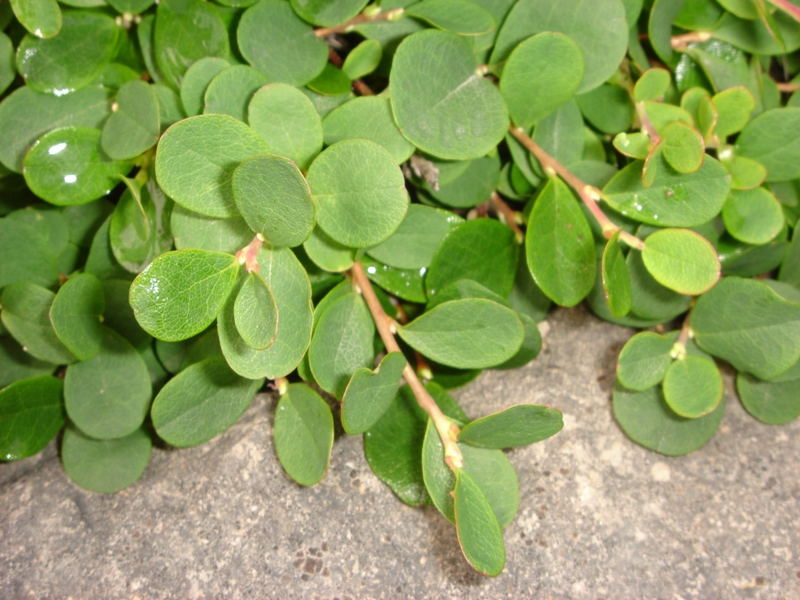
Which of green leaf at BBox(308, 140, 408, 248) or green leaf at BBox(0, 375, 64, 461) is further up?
green leaf at BBox(308, 140, 408, 248)

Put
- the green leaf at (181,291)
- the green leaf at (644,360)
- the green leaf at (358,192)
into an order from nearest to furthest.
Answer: the green leaf at (181,291), the green leaf at (358,192), the green leaf at (644,360)

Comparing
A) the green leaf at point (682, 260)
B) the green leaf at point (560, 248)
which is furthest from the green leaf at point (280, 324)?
the green leaf at point (682, 260)

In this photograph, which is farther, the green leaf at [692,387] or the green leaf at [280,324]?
the green leaf at [692,387]

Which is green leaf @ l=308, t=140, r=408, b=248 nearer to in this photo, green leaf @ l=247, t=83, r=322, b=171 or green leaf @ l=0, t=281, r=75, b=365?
green leaf @ l=247, t=83, r=322, b=171

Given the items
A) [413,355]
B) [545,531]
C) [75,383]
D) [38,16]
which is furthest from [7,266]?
[545,531]

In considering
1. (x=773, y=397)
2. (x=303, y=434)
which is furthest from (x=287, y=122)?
(x=773, y=397)

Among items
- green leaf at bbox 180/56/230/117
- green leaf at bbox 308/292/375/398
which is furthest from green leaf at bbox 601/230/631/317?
green leaf at bbox 180/56/230/117

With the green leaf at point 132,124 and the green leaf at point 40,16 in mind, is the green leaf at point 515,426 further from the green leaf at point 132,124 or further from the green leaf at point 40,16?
the green leaf at point 40,16
